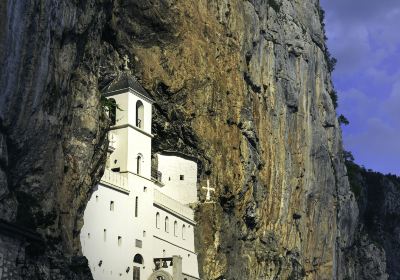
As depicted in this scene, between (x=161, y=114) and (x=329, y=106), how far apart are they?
33286mm

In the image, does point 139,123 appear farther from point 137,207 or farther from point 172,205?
point 137,207

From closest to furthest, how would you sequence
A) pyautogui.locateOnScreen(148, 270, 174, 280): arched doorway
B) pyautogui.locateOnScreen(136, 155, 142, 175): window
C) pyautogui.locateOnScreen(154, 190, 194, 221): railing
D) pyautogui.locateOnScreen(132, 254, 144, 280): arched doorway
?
pyautogui.locateOnScreen(132, 254, 144, 280): arched doorway
pyautogui.locateOnScreen(148, 270, 174, 280): arched doorway
pyautogui.locateOnScreen(136, 155, 142, 175): window
pyautogui.locateOnScreen(154, 190, 194, 221): railing

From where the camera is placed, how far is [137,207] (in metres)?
53.8

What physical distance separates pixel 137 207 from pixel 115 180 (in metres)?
2.70

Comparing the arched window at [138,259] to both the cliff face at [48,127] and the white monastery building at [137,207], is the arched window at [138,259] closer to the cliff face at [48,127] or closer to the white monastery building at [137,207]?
the white monastery building at [137,207]

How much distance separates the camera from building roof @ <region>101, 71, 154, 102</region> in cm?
5706

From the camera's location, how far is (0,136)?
3688 cm

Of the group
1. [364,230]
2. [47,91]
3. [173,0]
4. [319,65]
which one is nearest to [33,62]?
[47,91]

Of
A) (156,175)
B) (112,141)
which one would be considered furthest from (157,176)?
(112,141)

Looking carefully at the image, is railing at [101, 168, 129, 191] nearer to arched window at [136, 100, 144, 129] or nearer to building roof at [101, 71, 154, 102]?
arched window at [136, 100, 144, 129]

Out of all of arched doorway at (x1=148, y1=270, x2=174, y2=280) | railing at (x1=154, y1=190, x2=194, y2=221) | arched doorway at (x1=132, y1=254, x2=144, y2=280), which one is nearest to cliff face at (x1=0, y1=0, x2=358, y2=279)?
railing at (x1=154, y1=190, x2=194, y2=221)

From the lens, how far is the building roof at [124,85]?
5706cm

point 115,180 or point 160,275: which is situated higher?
point 115,180

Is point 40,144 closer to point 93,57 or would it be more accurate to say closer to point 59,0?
point 59,0
